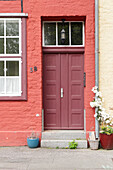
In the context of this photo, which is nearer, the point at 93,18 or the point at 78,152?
the point at 78,152

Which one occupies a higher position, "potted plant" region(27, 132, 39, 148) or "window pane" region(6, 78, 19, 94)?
"window pane" region(6, 78, 19, 94)

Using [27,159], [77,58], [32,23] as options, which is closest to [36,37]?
[32,23]

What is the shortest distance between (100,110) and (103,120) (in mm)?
301

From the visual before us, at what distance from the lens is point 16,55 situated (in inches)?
261

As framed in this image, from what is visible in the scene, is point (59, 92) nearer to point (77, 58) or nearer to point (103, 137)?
point (77, 58)

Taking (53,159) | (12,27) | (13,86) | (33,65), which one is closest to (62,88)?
(33,65)

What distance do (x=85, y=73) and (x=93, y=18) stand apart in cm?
156

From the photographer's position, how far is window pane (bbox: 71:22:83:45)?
6.81m

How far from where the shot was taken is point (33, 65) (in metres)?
6.56

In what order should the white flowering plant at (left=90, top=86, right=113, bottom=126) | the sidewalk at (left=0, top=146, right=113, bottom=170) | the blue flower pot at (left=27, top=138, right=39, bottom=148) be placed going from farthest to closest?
the white flowering plant at (left=90, top=86, right=113, bottom=126) < the blue flower pot at (left=27, top=138, right=39, bottom=148) < the sidewalk at (left=0, top=146, right=113, bottom=170)

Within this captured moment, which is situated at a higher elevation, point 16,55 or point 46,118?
point 16,55

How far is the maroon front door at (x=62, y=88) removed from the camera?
6820mm

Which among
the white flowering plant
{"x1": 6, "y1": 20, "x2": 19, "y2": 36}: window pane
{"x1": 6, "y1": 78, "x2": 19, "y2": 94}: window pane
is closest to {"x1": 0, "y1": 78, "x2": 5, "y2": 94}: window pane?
{"x1": 6, "y1": 78, "x2": 19, "y2": 94}: window pane

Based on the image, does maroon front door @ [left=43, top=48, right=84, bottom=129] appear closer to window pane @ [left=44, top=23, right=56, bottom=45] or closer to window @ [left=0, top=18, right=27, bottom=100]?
window pane @ [left=44, top=23, right=56, bottom=45]
